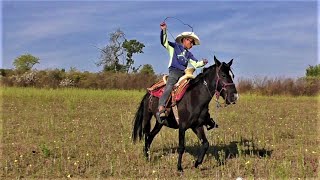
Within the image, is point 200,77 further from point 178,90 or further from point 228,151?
point 228,151

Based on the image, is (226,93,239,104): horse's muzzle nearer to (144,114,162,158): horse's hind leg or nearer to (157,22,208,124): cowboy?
(157,22,208,124): cowboy

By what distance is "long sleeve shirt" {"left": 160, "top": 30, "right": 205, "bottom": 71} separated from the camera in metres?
8.30

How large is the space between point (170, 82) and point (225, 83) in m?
1.28

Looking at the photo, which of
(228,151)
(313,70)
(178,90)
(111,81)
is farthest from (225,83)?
(313,70)

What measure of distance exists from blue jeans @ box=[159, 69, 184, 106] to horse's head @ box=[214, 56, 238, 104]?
3.00 feet

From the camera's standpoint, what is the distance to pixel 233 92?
756 centimetres

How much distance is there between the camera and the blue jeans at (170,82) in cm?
828

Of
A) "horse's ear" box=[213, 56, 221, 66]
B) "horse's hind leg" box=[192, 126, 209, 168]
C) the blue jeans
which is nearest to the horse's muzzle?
"horse's ear" box=[213, 56, 221, 66]

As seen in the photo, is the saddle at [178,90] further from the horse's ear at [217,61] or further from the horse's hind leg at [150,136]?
the horse's hind leg at [150,136]

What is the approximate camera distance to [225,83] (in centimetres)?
Answer: 768

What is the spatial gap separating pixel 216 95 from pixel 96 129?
572cm

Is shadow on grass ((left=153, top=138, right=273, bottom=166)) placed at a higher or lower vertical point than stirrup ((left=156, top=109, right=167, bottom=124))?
lower

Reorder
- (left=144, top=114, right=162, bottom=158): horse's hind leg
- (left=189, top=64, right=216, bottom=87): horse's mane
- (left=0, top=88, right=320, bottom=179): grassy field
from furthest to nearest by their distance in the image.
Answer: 1. (left=144, top=114, right=162, bottom=158): horse's hind leg
2. (left=189, top=64, right=216, bottom=87): horse's mane
3. (left=0, top=88, right=320, bottom=179): grassy field

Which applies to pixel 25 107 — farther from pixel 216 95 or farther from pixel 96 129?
pixel 216 95
